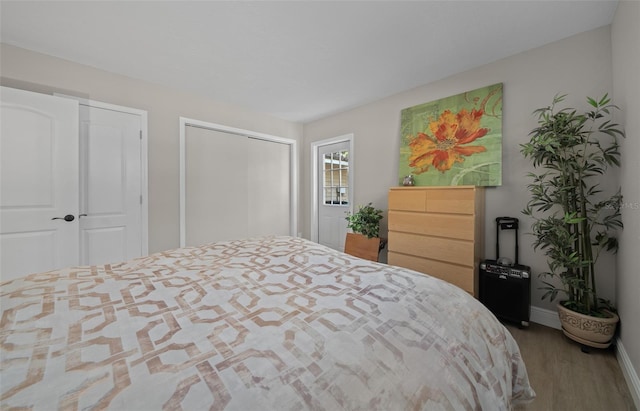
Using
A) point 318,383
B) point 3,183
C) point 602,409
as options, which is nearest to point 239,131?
point 3,183

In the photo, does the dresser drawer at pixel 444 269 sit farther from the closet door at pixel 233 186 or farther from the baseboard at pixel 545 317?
the closet door at pixel 233 186

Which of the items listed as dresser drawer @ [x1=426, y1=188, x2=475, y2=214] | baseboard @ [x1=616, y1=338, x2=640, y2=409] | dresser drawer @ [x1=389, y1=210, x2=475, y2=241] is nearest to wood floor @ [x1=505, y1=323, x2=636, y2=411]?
baseboard @ [x1=616, y1=338, x2=640, y2=409]

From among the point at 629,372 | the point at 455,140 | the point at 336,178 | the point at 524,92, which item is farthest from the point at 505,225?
the point at 336,178

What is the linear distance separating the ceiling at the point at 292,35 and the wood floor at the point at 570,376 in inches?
100

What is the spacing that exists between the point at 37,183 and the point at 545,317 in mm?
4782

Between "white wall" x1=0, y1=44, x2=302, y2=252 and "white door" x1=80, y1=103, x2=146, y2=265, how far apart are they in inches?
5.6

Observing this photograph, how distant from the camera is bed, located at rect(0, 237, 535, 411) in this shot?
1.58 ft

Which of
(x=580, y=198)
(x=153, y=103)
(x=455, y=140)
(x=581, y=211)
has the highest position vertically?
(x=153, y=103)

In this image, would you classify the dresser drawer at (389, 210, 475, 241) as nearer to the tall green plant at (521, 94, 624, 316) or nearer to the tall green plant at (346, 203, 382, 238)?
the tall green plant at (346, 203, 382, 238)

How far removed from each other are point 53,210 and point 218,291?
8.33 feet

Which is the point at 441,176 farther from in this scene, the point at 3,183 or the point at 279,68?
the point at 3,183

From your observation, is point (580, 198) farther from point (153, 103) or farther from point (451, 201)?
point (153, 103)

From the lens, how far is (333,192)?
13.8ft

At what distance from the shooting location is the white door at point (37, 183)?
2.10 m
